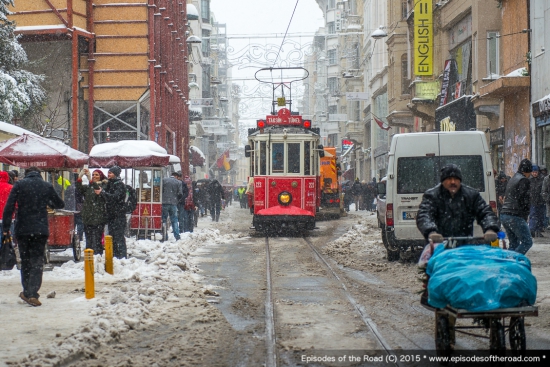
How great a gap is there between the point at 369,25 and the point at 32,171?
51.1 m

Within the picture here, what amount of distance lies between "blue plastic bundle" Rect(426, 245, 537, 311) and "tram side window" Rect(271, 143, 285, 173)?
1633cm

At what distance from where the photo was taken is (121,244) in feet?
49.5

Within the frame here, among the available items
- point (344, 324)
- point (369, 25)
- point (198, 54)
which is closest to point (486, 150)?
point (344, 324)

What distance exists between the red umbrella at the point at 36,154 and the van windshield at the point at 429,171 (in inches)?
225

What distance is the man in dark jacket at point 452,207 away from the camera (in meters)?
7.16

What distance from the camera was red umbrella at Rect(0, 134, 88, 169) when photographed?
14.6 m

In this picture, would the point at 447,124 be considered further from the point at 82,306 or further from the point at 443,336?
the point at 443,336

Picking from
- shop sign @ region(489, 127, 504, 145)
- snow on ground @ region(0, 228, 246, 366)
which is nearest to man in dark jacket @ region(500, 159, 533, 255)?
snow on ground @ region(0, 228, 246, 366)

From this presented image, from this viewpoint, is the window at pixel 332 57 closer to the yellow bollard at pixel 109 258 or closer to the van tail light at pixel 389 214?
the van tail light at pixel 389 214

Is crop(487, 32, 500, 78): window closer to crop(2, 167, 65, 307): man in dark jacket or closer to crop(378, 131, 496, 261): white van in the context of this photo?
crop(378, 131, 496, 261): white van

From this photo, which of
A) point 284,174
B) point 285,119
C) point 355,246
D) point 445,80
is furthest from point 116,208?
point 445,80

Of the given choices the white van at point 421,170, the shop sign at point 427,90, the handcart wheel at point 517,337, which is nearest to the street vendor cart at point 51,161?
the white van at point 421,170

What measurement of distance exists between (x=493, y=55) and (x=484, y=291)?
79.8 feet

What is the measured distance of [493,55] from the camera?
2902cm
